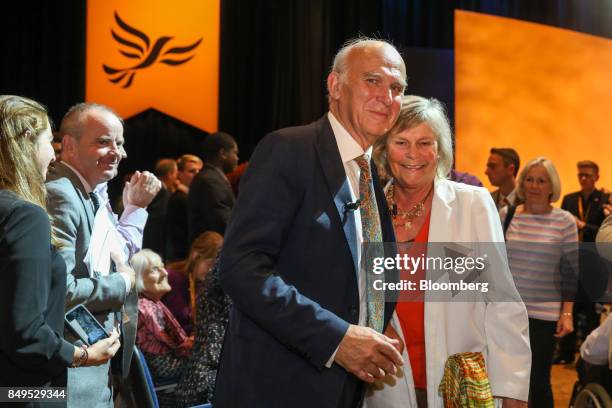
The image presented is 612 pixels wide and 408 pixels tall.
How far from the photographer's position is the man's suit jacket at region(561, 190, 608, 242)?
6.79 m

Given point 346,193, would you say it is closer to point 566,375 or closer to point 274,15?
point 566,375

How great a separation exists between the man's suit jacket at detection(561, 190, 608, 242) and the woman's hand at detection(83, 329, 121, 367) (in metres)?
5.23

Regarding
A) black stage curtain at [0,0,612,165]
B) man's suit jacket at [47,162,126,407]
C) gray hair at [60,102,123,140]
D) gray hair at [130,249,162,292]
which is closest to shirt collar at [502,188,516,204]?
gray hair at [130,249,162,292]

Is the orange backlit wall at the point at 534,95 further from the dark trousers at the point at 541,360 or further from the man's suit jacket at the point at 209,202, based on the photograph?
the dark trousers at the point at 541,360

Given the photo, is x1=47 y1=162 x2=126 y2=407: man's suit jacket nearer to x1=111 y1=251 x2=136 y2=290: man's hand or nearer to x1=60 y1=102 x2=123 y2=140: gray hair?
x1=111 y1=251 x2=136 y2=290: man's hand

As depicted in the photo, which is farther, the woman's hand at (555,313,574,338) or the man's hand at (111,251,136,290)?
the woman's hand at (555,313,574,338)

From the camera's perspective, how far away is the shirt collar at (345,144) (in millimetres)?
2037

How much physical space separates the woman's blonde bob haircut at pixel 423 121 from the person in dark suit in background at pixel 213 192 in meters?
3.13

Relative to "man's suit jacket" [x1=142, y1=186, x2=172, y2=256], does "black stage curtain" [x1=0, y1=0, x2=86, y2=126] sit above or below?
above

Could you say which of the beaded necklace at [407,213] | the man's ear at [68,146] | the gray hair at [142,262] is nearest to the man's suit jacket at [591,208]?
the gray hair at [142,262]

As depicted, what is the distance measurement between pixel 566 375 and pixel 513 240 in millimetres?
2346

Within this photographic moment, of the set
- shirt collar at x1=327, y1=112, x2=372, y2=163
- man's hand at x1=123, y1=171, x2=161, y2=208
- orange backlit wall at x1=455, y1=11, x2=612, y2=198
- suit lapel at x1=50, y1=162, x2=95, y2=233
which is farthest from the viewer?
orange backlit wall at x1=455, y1=11, x2=612, y2=198

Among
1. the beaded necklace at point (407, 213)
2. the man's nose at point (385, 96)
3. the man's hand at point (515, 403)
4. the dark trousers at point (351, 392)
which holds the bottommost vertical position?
the man's hand at point (515, 403)

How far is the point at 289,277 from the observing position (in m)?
1.92
